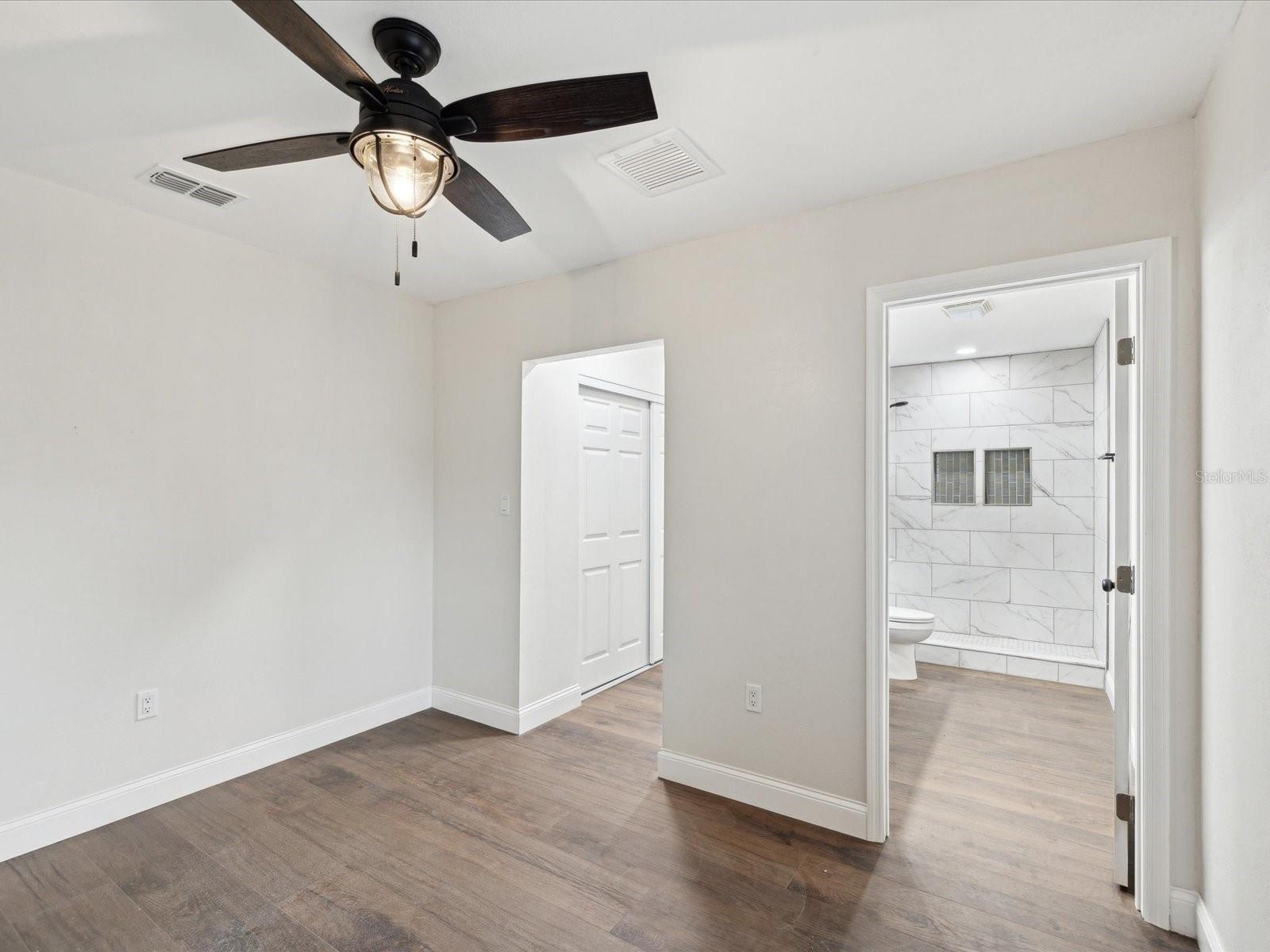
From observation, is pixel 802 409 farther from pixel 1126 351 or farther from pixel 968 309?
pixel 968 309

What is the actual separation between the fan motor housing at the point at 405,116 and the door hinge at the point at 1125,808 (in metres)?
2.86

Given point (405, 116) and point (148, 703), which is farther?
point (148, 703)

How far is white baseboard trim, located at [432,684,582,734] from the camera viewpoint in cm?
346

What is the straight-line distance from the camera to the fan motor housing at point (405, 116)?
1.43m

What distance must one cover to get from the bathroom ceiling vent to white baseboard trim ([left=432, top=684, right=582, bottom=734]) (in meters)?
3.23

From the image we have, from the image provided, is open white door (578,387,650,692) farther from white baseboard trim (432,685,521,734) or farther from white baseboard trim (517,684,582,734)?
white baseboard trim (432,685,521,734)

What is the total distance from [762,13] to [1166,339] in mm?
1546

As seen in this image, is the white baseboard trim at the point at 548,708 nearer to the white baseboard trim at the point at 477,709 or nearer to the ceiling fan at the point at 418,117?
the white baseboard trim at the point at 477,709

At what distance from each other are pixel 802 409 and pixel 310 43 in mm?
1970

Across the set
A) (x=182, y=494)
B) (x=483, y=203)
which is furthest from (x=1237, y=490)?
(x=182, y=494)

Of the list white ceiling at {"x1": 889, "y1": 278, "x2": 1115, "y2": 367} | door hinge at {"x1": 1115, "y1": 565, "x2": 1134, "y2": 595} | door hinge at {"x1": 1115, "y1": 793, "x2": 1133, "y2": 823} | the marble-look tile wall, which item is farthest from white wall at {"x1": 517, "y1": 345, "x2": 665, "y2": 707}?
the marble-look tile wall

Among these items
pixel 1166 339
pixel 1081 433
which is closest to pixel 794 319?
pixel 1166 339

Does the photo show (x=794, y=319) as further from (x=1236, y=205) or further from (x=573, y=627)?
(x=573, y=627)

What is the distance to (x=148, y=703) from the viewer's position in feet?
8.55
